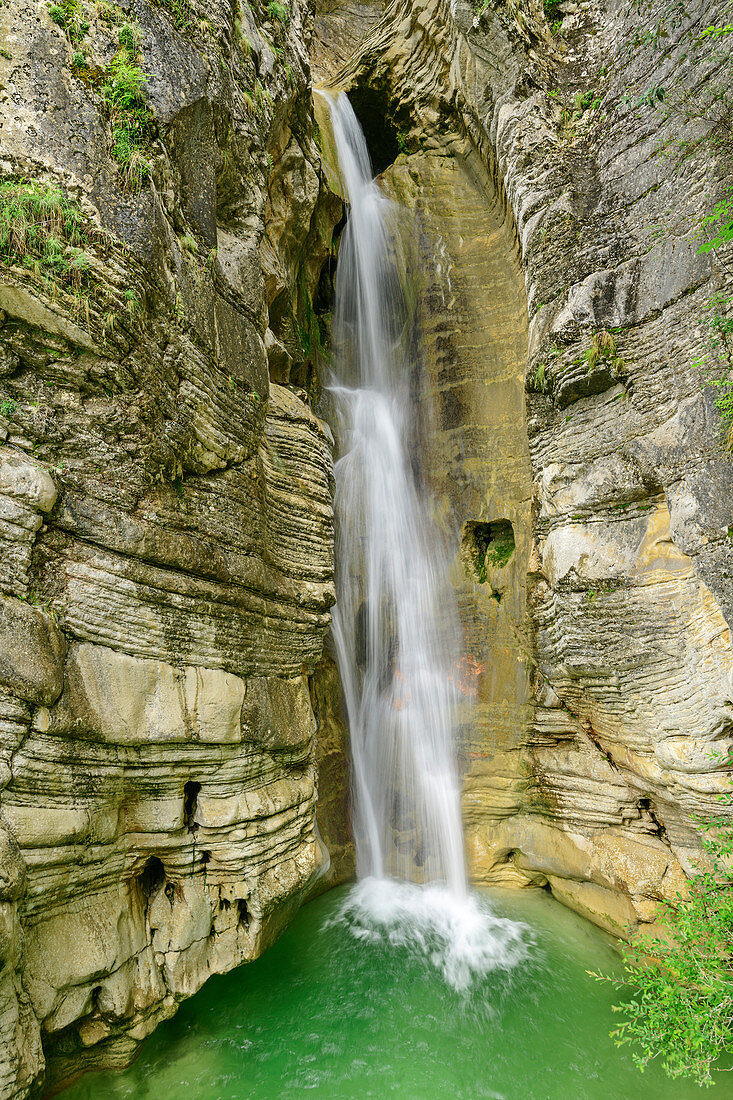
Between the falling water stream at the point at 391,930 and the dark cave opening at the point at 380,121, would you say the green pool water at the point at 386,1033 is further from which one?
the dark cave opening at the point at 380,121

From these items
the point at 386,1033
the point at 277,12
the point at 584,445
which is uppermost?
the point at 277,12

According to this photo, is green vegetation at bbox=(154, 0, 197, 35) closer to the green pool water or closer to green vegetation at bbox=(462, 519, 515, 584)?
green vegetation at bbox=(462, 519, 515, 584)

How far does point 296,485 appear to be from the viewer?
639cm

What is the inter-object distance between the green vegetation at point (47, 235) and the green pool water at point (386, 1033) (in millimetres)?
6005

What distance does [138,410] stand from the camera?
4.23 m

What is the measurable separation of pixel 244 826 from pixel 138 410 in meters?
3.74

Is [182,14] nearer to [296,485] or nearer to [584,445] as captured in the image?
[296,485]

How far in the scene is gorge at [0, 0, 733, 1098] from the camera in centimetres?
378

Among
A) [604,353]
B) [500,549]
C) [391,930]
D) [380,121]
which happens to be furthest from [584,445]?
[380,121]

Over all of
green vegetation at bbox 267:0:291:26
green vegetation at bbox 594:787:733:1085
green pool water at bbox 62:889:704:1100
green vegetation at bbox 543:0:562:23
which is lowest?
green pool water at bbox 62:889:704:1100

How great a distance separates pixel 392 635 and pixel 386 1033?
4.70m

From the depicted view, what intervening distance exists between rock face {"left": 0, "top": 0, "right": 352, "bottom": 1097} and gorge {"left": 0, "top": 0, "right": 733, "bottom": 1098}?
0.09 feet

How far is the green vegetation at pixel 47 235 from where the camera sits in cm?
352

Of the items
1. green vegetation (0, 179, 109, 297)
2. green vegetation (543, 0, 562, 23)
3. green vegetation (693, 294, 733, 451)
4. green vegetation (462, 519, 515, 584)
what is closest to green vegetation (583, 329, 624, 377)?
green vegetation (693, 294, 733, 451)
